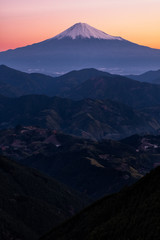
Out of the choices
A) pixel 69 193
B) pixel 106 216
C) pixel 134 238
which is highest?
pixel 134 238

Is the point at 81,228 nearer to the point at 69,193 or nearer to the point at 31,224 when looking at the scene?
the point at 31,224

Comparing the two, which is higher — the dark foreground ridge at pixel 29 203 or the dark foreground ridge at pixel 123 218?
the dark foreground ridge at pixel 123 218

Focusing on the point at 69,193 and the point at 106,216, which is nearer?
the point at 106,216

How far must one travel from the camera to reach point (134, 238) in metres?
55.4

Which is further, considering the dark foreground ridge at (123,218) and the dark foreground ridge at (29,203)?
the dark foreground ridge at (29,203)

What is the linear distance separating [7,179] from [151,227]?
106 meters

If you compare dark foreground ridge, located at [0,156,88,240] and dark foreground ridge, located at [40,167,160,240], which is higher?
dark foreground ridge, located at [40,167,160,240]

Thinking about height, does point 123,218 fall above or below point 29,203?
above

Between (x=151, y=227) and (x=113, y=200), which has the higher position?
(x=151, y=227)

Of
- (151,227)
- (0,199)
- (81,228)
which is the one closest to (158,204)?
(151,227)

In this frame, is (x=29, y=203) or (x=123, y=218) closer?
(x=123, y=218)

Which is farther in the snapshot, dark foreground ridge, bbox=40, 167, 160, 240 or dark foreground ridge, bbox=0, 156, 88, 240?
dark foreground ridge, bbox=0, 156, 88, 240

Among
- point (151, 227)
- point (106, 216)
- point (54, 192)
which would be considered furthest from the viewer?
point (54, 192)

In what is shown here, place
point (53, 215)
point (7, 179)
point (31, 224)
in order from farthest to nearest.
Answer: point (7, 179)
point (53, 215)
point (31, 224)
